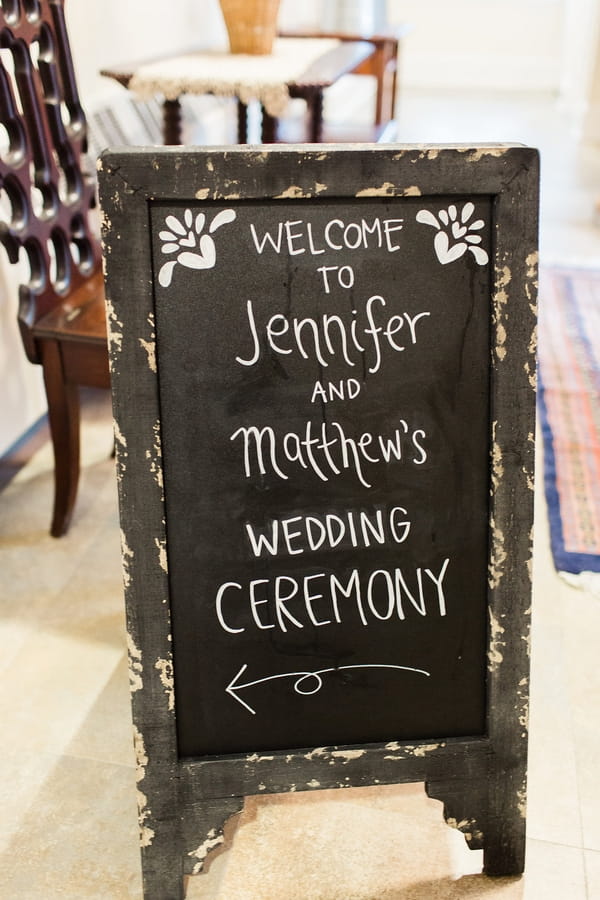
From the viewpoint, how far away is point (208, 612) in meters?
1.11

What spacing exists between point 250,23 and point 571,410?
137 centimetres

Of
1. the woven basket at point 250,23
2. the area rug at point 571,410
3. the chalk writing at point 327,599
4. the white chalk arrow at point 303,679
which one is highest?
the woven basket at point 250,23

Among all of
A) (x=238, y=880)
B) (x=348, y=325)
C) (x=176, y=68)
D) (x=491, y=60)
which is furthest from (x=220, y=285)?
(x=491, y=60)

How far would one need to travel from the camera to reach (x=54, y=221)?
1.87m

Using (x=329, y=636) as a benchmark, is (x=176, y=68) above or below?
above

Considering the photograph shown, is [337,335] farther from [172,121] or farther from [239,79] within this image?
[172,121]

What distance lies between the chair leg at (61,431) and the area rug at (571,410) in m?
1.08

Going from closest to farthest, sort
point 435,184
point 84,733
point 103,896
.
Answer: point 435,184
point 103,896
point 84,733

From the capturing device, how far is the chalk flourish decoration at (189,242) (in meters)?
0.99

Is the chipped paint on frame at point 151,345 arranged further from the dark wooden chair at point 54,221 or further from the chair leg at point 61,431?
the chair leg at point 61,431

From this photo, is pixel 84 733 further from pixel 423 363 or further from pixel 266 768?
pixel 423 363

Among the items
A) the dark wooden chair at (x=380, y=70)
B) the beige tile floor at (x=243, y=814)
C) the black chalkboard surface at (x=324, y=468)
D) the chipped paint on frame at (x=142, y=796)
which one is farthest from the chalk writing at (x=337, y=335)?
the dark wooden chair at (x=380, y=70)

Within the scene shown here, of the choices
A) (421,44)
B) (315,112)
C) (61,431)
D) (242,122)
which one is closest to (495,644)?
(61,431)

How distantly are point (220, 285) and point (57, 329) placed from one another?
0.87m
